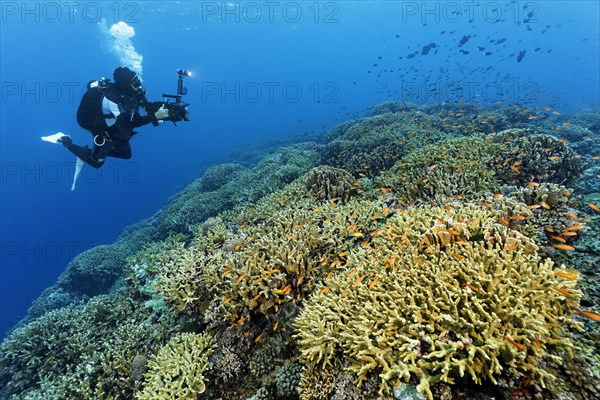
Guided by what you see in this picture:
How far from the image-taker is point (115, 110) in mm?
6801

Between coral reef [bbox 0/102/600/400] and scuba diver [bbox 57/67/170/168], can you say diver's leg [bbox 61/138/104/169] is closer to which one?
scuba diver [bbox 57/67/170/168]

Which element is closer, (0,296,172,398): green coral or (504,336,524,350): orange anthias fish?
(504,336,524,350): orange anthias fish

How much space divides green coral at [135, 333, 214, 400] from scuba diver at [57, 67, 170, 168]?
5282 millimetres

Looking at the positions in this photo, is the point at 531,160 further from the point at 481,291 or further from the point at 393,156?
the point at 481,291

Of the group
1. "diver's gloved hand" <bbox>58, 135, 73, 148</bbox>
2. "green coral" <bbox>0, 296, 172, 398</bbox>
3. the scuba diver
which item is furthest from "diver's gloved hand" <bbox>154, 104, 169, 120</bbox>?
"green coral" <bbox>0, 296, 172, 398</bbox>

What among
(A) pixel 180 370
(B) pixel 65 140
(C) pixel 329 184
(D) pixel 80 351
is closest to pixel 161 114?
(B) pixel 65 140

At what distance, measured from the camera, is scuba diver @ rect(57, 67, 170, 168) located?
6812 millimetres

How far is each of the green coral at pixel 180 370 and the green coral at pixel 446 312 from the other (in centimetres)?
170

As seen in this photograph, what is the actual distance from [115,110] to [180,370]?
20.4ft

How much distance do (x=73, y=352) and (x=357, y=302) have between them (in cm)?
611

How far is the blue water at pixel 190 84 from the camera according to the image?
43938mm

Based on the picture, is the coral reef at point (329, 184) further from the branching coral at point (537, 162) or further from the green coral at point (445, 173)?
the branching coral at point (537, 162)

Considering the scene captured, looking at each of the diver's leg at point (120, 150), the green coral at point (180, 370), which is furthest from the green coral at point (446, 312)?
the diver's leg at point (120, 150)

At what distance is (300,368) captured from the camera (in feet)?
11.2
